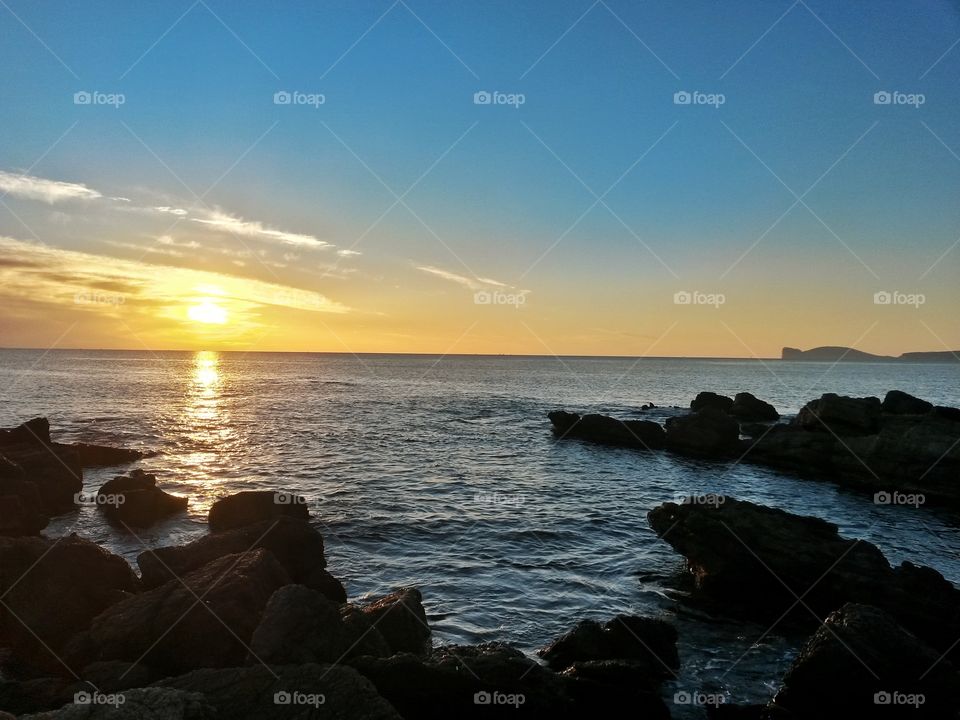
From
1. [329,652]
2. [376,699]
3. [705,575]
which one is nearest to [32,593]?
[329,652]

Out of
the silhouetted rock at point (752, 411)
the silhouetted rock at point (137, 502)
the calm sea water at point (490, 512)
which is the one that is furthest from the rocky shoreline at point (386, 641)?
the silhouetted rock at point (752, 411)

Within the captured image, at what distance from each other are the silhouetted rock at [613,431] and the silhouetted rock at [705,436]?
188cm

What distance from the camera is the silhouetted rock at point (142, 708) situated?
689cm

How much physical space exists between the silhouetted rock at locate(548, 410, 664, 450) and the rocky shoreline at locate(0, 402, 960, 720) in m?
29.2

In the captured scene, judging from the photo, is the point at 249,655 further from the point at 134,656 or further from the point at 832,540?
the point at 832,540

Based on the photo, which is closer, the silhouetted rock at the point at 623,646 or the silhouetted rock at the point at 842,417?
the silhouetted rock at the point at 623,646

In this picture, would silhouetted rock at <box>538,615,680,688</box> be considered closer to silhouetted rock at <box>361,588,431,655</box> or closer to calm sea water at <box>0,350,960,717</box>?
calm sea water at <box>0,350,960,717</box>

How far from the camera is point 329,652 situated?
33.4 feet

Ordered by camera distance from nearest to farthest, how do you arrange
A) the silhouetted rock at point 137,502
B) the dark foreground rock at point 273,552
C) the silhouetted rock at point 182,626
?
1. the silhouetted rock at point 182,626
2. the dark foreground rock at point 273,552
3. the silhouetted rock at point 137,502

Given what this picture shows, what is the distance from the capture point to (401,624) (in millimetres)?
12117

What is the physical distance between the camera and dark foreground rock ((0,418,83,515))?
23.0m

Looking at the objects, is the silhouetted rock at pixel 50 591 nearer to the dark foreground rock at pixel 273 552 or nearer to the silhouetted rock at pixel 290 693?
the dark foreground rock at pixel 273 552

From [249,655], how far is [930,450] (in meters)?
33.6

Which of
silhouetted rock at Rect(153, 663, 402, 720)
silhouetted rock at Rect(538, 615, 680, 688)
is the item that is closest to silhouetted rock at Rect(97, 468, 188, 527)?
silhouetted rock at Rect(153, 663, 402, 720)
